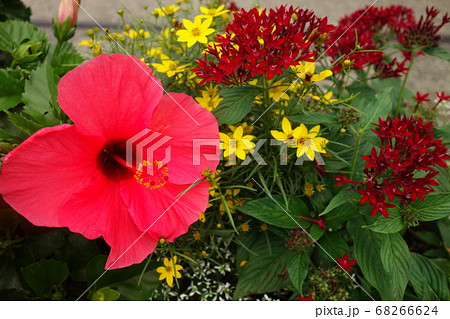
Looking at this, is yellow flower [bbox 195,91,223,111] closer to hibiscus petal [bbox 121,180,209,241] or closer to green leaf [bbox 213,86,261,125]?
green leaf [bbox 213,86,261,125]

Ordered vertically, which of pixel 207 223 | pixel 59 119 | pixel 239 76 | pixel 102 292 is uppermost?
pixel 239 76

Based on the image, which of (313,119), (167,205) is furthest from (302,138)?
(167,205)

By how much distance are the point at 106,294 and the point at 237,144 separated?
0.34 meters

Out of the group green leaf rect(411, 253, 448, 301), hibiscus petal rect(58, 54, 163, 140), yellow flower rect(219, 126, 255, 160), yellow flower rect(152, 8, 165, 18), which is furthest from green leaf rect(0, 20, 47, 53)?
green leaf rect(411, 253, 448, 301)

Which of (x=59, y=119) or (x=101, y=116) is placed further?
(x=59, y=119)

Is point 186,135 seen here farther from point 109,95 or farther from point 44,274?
point 44,274

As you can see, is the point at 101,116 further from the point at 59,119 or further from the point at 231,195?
the point at 231,195

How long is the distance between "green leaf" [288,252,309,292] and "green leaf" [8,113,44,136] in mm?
490

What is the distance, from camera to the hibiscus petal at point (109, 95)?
577 mm

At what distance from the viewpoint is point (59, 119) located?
0.70 metres

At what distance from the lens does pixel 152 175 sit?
2.08 ft

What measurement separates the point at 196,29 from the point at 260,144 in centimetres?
24

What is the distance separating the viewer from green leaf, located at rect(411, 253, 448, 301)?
0.79 metres

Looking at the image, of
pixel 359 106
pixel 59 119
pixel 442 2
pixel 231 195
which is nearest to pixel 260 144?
pixel 231 195
